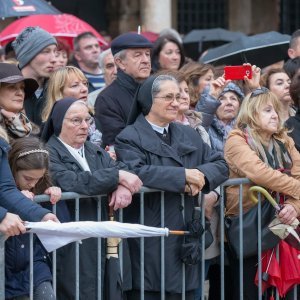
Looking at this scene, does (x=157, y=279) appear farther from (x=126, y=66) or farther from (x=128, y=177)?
(x=126, y=66)

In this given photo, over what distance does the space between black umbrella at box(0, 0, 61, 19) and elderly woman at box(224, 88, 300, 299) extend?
13.1ft

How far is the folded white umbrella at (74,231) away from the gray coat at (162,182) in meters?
0.61

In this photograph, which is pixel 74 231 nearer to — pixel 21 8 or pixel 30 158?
pixel 30 158

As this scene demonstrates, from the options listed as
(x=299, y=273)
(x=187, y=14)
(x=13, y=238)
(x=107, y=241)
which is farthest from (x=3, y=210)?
(x=187, y=14)

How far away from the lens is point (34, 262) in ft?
23.5

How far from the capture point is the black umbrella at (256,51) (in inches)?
465

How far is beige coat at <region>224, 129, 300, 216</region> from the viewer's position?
26.9 feet

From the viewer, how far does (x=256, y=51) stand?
11945mm

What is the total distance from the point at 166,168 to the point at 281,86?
2710 mm

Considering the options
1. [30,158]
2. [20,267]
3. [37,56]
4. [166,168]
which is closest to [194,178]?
[166,168]

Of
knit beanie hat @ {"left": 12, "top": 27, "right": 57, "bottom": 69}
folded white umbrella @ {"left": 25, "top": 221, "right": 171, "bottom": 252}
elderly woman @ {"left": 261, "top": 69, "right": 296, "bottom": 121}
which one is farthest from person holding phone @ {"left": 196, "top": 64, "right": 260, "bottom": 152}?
folded white umbrella @ {"left": 25, "top": 221, "right": 171, "bottom": 252}

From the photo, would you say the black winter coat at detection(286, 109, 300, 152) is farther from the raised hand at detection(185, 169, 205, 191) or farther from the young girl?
the young girl

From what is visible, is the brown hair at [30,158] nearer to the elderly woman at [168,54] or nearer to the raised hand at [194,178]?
the raised hand at [194,178]

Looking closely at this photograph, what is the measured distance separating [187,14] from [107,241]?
1742cm
